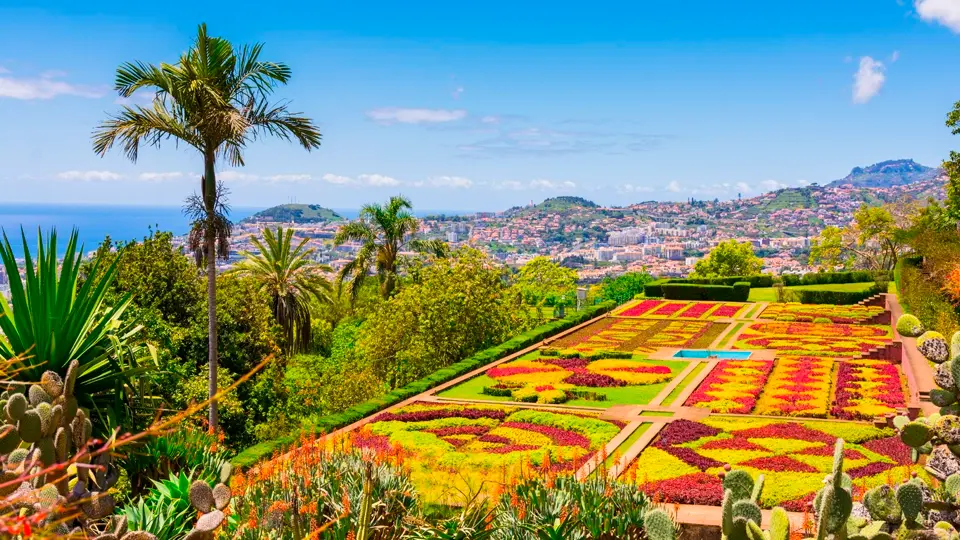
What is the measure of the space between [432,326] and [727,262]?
117 feet

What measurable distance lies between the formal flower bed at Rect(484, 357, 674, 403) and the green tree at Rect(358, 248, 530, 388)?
3.26m

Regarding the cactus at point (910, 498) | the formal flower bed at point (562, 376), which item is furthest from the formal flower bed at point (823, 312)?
the cactus at point (910, 498)

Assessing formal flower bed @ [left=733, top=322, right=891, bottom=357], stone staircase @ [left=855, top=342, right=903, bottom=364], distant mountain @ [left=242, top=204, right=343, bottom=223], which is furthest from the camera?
distant mountain @ [left=242, top=204, right=343, bottom=223]

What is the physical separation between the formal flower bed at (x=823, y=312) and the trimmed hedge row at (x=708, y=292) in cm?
395

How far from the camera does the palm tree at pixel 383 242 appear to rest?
3631 centimetres

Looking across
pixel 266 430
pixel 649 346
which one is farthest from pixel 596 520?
pixel 649 346

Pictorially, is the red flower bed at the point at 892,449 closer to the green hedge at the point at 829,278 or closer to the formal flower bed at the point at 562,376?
the formal flower bed at the point at 562,376

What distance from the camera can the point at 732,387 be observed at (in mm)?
21594

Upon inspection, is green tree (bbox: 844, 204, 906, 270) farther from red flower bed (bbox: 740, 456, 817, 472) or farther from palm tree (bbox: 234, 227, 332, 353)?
red flower bed (bbox: 740, 456, 817, 472)

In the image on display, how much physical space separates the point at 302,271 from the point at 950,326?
19.4 metres

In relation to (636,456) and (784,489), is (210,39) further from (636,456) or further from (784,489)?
(784,489)

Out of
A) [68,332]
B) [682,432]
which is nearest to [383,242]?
[682,432]

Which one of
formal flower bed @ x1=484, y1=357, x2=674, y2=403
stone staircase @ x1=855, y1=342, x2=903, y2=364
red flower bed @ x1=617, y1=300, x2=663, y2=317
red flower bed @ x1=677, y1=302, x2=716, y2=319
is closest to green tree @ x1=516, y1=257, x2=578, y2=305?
red flower bed @ x1=617, y1=300, x2=663, y2=317

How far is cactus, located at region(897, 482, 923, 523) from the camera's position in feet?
14.3
